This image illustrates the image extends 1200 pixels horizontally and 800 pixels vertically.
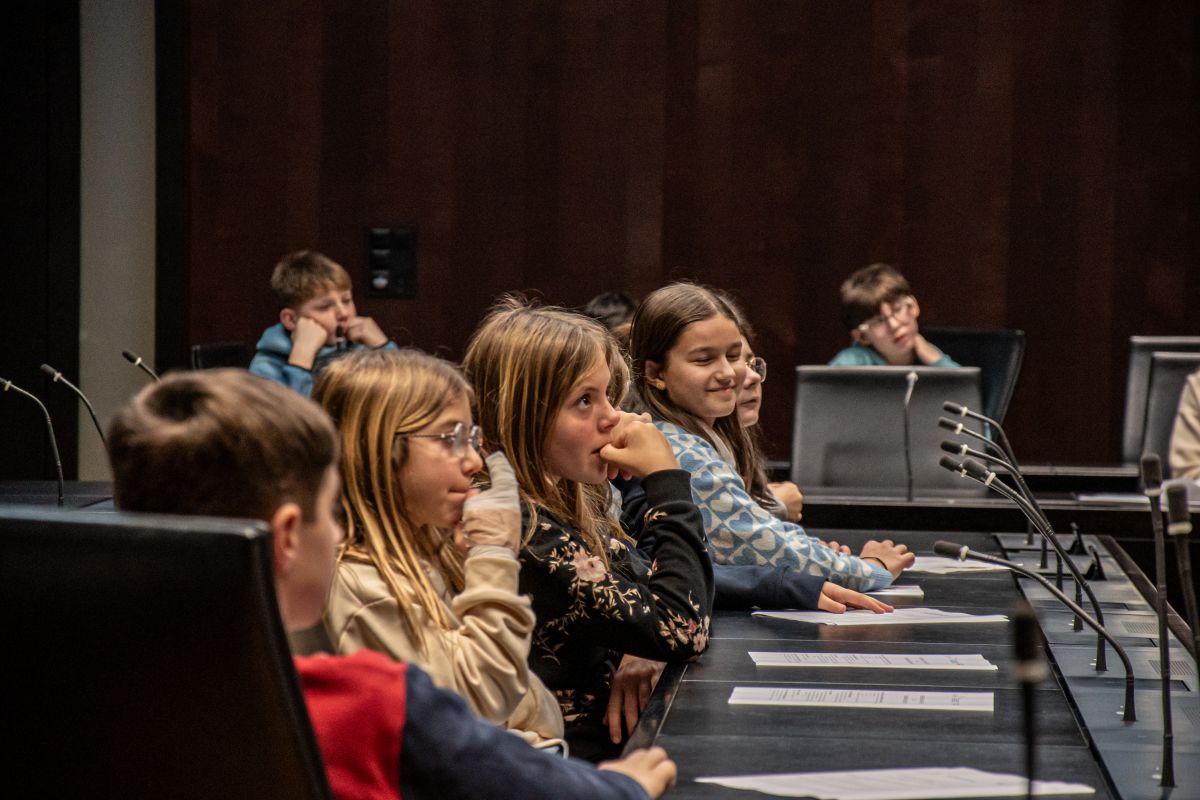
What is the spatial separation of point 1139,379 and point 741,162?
2.19 metres

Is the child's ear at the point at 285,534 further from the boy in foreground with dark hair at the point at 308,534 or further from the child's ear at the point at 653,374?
the child's ear at the point at 653,374

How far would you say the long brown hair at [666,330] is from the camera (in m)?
2.96

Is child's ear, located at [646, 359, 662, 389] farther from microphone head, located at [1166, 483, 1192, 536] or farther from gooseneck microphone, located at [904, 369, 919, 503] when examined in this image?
microphone head, located at [1166, 483, 1192, 536]

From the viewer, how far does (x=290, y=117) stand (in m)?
6.77

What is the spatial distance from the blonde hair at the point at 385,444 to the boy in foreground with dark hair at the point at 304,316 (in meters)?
4.07

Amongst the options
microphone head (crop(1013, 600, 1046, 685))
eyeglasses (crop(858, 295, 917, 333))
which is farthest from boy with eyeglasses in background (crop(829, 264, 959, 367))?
microphone head (crop(1013, 600, 1046, 685))

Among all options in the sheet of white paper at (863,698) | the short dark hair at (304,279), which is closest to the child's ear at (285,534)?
the sheet of white paper at (863,698)

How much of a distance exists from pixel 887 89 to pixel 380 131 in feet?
7.43

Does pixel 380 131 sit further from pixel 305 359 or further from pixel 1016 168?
pixel 1016 168

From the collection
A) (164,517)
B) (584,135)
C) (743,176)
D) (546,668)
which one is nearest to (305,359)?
(584,135)

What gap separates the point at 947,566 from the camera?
3.17 m

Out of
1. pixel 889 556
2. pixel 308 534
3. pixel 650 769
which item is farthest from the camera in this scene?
pixel 889 556

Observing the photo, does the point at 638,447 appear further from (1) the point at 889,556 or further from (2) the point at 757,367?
(2) the point at 757,367

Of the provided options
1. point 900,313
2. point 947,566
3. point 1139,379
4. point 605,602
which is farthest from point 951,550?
point 900,313
